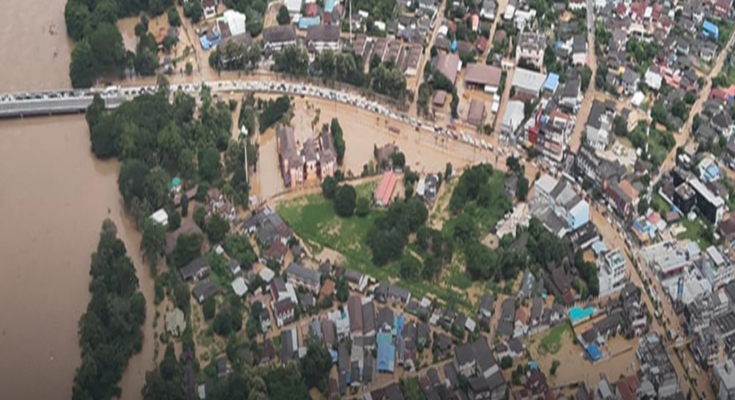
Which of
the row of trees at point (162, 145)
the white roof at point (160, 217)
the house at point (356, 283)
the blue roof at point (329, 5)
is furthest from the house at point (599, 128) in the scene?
the white roof at point (160, 217)

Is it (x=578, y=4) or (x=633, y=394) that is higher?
(x=578, y=4)

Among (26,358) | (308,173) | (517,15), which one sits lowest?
(26,358)

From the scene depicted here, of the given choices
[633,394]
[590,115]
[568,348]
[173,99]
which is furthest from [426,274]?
[173,99]

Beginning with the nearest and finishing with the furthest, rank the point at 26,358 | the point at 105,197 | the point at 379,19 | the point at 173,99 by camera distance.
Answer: the point at 26,358, the point at 105,197, the point at 173,99, the point at 379,19

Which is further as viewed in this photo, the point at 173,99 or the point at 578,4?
the point at 578,4

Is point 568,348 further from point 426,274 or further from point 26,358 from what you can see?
point 26,358

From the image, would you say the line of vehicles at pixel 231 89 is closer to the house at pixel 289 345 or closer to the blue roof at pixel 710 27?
the house at pixel 289 345
